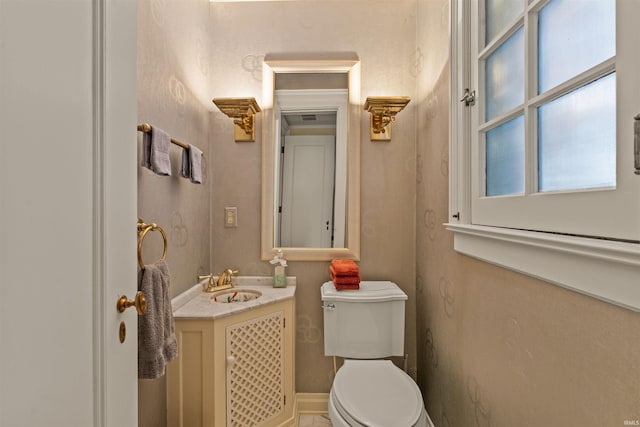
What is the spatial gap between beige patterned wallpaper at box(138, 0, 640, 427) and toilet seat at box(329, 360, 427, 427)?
23 centimetres

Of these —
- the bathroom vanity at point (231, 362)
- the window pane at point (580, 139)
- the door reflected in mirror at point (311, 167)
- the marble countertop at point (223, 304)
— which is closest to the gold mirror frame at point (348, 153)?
the door reflected in mirror at point (311, 167)

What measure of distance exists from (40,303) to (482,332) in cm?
120

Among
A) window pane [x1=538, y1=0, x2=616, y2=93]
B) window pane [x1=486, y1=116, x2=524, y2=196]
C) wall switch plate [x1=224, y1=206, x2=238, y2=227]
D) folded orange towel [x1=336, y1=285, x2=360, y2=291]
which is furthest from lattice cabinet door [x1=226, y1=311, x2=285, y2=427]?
window pane [x1=538, y1=0, x2=616, y2=93]

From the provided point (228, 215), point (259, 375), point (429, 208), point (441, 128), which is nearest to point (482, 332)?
point (429, 208)

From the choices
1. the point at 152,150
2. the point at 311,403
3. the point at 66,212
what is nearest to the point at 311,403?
the point at 311,403

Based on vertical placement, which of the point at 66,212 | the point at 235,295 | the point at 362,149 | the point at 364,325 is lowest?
the point at 364,325

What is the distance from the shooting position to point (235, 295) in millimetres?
1704

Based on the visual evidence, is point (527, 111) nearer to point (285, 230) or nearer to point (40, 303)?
point (40, 303)

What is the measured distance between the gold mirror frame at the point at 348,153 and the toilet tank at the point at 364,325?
13.4 inches

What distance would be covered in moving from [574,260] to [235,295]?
1.47 meters

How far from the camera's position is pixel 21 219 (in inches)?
18.2

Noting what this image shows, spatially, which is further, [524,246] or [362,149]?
[362,149]

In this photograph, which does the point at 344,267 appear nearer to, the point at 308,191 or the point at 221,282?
the point at 308,191

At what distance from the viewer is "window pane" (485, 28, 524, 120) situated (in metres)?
0.95
